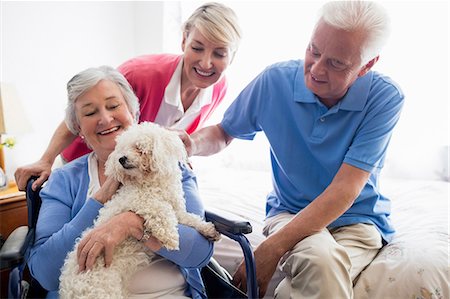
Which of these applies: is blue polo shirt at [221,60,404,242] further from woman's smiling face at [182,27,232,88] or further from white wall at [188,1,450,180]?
white wall at [188,1,450,180]

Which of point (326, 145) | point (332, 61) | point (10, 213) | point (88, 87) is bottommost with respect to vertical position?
point (10, 213)

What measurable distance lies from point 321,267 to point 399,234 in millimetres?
656

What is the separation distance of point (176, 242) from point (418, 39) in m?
2.32

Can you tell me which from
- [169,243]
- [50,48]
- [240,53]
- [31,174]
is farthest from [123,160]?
[240,53]

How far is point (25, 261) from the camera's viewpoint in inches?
50.1

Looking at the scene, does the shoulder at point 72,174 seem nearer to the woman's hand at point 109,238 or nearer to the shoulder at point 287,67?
the woman's hand at point 109,238

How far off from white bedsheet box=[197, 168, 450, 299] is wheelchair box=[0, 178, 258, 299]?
10.6 inches

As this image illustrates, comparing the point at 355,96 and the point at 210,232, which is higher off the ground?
the point at 355,96

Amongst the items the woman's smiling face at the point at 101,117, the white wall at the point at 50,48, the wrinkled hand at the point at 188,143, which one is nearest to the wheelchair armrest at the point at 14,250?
the woman's smiling face at the point at 101,117

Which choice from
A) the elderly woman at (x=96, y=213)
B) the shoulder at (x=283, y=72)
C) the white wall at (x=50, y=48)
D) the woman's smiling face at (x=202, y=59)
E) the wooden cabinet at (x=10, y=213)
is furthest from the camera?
the white wall at (x=50, y=48)

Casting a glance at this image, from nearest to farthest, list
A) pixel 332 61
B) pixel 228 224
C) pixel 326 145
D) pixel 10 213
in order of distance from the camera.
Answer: pixel 228 224
pixel 332 61
pixel 326 145
pixel 10 213

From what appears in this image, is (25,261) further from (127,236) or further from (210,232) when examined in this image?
(210,232)

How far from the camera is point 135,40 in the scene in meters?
3.74

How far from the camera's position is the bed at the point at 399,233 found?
52.0 inches
